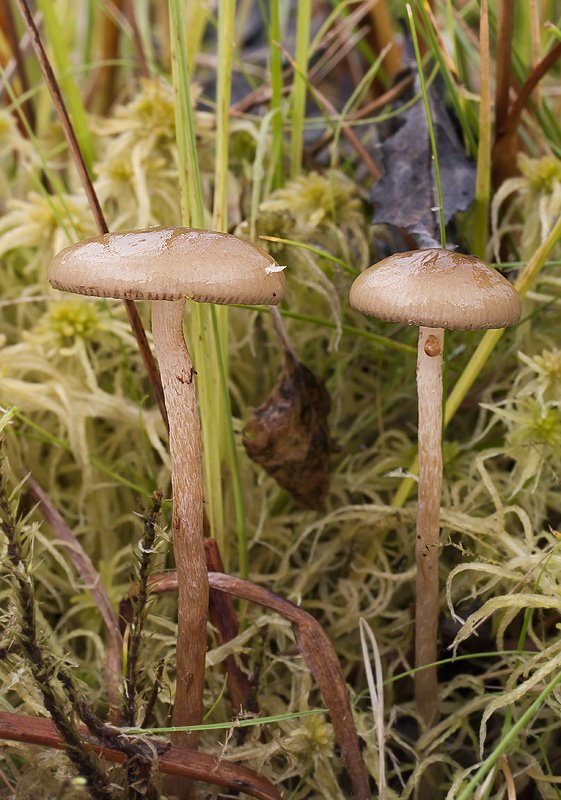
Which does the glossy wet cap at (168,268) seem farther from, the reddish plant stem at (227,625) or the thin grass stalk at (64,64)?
the thin grass stalk at (64,64)

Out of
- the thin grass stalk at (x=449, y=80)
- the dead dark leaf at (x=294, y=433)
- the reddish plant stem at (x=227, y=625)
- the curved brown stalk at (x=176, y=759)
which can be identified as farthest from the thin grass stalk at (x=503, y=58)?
the curved brown stalk at (x=176, y=759)

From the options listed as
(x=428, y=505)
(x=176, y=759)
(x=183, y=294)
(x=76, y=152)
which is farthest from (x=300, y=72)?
(x=176, y=759)

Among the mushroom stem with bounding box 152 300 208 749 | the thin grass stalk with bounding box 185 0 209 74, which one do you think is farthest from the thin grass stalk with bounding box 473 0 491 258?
the thin grass stalk with bounding box 185 0 209 74

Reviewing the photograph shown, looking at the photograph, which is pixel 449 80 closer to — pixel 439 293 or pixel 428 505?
pixel 439 293

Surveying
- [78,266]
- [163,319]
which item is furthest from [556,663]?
[78,266]

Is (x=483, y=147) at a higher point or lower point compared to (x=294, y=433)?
higher
